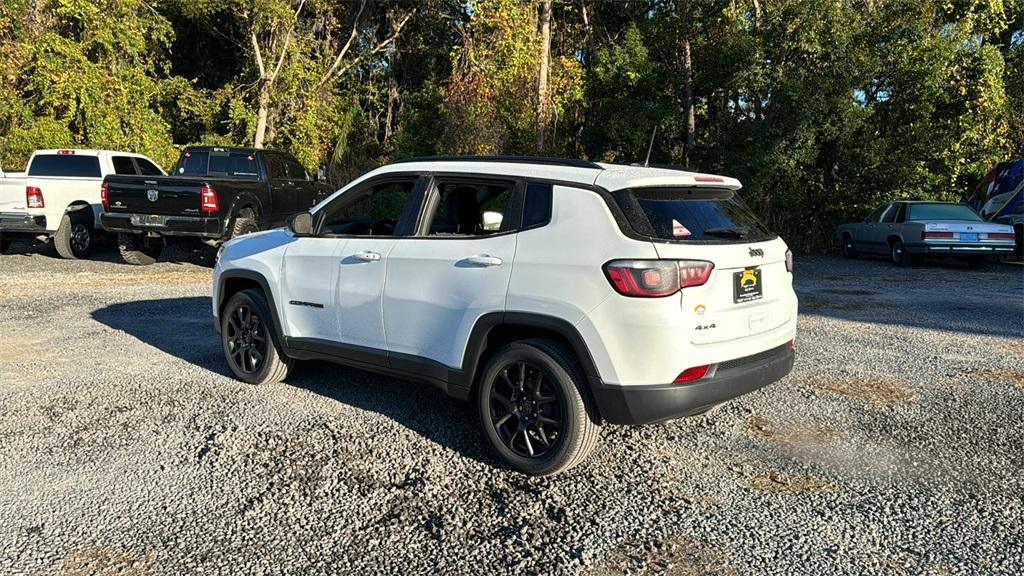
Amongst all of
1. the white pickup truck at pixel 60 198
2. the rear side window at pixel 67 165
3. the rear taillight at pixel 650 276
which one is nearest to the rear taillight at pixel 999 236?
the rear taillight at pixel 650 276

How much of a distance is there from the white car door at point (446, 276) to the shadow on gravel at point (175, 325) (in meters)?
2.29

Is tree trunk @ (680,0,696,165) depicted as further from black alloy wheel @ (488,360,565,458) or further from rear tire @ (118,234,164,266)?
black alloy wheel @ (488,360,565,458)

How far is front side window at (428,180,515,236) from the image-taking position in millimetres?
4367

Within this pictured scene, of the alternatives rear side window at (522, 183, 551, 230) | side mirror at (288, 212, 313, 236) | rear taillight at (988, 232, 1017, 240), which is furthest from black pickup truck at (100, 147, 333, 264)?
rear taillight at (988, 232, 1017, 240)

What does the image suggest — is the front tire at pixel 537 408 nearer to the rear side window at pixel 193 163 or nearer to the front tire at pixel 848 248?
the rear side window at pixel 193 163

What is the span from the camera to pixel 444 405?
5.22 m

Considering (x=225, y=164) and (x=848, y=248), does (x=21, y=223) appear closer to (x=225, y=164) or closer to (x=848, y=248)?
(x=225, y=164)

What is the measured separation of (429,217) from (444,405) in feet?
4.62

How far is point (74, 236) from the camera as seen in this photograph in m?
14.1

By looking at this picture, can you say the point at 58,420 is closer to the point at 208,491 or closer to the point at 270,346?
the point at 270,346

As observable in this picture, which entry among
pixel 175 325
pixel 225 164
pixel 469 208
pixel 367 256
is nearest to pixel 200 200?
pixel 225 164

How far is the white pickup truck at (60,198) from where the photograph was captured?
1323 centimetres

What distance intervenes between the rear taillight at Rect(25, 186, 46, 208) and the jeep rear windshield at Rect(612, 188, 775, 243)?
43.1ft

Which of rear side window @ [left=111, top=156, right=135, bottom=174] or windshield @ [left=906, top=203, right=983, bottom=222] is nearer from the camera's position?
rear side window @ [left=111, top=156, right=135, bottom=174]
